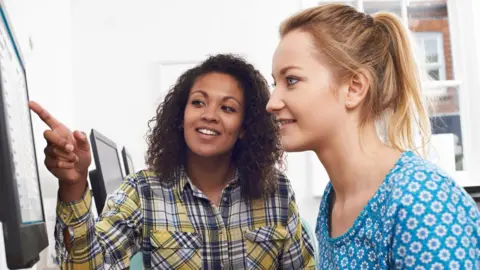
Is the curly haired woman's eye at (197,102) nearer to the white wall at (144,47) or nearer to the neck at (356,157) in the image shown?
the neck at (356,157)

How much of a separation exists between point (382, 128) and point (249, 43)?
7.26 feet

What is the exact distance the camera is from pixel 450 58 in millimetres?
3502

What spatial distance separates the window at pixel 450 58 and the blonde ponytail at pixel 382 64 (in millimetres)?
2318

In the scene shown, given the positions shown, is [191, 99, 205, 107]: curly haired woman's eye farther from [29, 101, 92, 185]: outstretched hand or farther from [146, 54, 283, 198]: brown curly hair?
[29, 101, 92, 185]: outstretched hand

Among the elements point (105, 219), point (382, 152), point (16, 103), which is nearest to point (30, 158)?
Result: point (16, 103)

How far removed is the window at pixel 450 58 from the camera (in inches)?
134

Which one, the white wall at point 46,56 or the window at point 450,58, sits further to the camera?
the window at point 450,58

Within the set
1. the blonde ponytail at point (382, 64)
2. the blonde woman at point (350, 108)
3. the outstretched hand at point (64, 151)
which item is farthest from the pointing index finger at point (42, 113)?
the blonde ponytail at point (382, 64)

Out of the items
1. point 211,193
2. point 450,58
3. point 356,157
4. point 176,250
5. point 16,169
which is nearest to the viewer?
point 16,169

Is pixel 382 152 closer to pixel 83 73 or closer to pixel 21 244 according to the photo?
pixel 21 244

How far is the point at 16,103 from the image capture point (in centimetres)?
75

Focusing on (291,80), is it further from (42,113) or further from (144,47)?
(144,47)

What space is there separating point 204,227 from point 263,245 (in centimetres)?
16

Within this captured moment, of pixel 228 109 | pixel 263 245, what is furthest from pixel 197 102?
pixel 263 245
